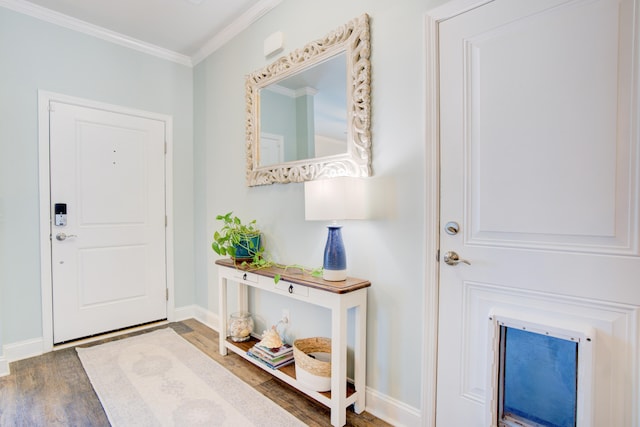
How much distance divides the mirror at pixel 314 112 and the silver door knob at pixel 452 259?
0.59 meters

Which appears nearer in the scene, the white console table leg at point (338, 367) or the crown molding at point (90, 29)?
the white console table leg at point (338, 367)

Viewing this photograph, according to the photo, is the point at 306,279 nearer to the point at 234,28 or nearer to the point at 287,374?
the point at 287,374

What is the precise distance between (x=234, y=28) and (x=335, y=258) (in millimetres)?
2216

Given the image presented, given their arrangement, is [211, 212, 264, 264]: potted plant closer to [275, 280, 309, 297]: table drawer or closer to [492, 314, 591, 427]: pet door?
[275, 280, 309, 297]: table drawer

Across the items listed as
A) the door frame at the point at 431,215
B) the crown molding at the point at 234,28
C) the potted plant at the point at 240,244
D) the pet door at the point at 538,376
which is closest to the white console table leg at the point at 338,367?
the door frame at the point at 431,215

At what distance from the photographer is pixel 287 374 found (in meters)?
1.93

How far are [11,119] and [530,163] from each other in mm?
3368

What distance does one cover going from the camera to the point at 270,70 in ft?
7.77

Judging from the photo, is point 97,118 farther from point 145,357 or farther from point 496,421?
point 496,421

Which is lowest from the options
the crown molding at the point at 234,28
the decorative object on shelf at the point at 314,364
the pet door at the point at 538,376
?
the decorative object on shelf at the point at 314,364

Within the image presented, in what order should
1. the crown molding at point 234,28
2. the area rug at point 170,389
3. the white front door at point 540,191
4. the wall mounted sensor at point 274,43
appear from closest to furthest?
the white front door at point 540,191 → the area rug at point 170,389 → the wall mounted sensor at point 274,43 → the crown molding at point 234,28

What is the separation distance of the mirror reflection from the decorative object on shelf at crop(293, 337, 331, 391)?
1.19 meters

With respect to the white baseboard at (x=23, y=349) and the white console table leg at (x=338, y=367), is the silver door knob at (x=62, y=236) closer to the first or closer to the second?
the white baseboard at (x=23, y=349)

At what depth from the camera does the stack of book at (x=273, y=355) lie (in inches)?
79.7
